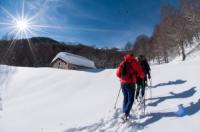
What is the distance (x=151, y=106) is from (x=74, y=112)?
3.54m

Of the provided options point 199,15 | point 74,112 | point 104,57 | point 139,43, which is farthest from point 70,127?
point 104,57

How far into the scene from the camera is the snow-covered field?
750cm

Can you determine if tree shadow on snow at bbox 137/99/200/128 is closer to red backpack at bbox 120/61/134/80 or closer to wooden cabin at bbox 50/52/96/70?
red backpack at bbox 120/61/134/80

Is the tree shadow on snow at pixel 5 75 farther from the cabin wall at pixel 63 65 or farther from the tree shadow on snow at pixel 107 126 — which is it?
the cabin wall at pixel 63 65

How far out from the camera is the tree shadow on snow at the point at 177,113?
7488 mm

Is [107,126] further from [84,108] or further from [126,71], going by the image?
[84,108]

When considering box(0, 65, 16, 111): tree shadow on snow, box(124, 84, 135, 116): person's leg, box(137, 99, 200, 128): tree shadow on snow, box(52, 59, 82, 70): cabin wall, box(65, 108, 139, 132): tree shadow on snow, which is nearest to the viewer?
box(137, 99, 200, 128): tree shadow on snow

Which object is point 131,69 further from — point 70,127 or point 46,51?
point 46,51

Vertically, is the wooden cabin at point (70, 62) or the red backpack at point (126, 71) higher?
the wooden cabin at point (70, 62)

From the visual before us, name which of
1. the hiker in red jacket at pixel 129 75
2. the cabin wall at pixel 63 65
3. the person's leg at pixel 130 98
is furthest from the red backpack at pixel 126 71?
the cabin wall at pixel 63 65

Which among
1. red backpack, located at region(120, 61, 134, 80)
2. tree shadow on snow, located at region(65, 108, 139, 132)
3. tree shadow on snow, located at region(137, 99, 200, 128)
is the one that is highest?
red backpack, located at region(120, 61, 134, 80)

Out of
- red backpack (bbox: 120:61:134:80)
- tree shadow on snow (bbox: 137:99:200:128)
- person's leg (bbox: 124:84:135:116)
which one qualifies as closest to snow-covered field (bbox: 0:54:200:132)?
tree shadow on snow (bbox: 137:99:200:128)

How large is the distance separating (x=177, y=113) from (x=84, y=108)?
499 cm

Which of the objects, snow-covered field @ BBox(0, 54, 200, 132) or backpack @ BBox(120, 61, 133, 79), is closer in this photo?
snow-covered field @ BBox(0, 54, 200, 132)
